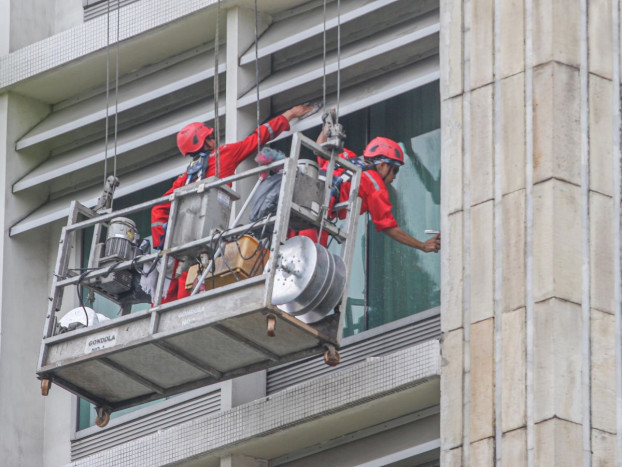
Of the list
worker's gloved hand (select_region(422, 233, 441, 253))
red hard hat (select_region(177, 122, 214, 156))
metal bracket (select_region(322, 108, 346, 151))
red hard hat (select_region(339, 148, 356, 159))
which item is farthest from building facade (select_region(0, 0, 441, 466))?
metal bracket (select_region(322, 108, 346, 151))

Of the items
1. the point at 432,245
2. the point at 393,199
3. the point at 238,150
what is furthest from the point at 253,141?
the point at 432,245

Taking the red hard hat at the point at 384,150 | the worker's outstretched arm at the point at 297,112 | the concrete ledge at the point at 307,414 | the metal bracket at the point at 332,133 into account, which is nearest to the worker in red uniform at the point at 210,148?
the worker's outstretched arm at the point at 297,112

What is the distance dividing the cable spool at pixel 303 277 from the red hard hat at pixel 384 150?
8.99ft

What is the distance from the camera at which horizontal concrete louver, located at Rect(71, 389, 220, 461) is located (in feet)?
99.4

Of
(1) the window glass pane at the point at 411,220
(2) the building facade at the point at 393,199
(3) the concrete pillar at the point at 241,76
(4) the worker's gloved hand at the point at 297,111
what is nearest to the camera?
(2) the building facade at the point at 393,199

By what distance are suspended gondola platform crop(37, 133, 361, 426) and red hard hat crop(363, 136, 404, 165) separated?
1290 mm

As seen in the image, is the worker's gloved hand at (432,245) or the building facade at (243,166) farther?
the building facade at (243,166)

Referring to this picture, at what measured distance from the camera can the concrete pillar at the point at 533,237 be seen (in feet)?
83.7

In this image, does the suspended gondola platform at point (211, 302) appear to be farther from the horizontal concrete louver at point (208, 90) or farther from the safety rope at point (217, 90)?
the horizontal concrete louver at point (208, 90)

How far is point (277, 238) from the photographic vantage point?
2606 centimetres

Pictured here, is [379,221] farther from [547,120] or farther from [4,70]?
[4,70]

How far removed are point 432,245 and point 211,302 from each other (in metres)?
3.19

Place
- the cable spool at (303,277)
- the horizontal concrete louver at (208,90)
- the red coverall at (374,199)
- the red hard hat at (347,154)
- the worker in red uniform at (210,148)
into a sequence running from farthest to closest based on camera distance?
1. the horizontal concrete louver at (208,90)
2. the worker in red uniform at (210,148)
3. the red hard hat at (347,154)
4. the red coverall at (374,199)
5. the cable spool at (303,277)

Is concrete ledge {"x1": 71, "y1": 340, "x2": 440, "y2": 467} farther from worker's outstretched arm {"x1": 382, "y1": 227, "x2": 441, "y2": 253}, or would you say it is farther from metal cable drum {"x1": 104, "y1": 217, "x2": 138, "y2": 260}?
metal cable drum {"x1": 104, "y1": 217, "x2": 138, "y2": 260}
